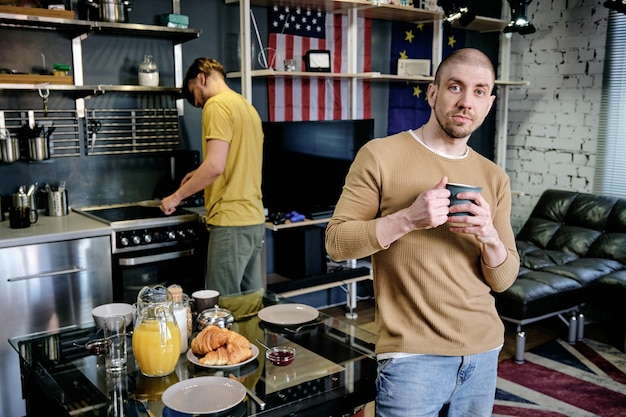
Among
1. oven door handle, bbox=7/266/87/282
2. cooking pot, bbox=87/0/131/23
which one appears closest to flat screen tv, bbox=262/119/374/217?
cooking pot, bbox=87/0/131/23

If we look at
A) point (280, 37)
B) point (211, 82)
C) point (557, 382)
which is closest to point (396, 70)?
point (280, 37)

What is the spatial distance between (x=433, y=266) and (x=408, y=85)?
372 centimetres

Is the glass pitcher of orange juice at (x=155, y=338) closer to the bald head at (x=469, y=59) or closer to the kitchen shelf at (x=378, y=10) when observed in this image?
the bald head at (x=469, y=59)

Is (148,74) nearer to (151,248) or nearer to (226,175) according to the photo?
(226,175)

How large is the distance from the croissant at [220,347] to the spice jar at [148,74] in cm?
229

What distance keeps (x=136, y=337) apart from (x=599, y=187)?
430cm

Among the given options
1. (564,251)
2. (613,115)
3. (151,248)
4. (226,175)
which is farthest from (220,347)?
(613,115)

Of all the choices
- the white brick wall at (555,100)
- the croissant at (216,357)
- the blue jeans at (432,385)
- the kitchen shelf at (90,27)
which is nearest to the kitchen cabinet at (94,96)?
the kitchen shelf at (90,27)

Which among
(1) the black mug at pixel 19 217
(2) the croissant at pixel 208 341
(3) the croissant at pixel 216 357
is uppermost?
(1) the black mug at pixel 19 217

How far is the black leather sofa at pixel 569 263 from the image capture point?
390 cm

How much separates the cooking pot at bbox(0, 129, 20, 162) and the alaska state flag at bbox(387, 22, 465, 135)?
281 cm

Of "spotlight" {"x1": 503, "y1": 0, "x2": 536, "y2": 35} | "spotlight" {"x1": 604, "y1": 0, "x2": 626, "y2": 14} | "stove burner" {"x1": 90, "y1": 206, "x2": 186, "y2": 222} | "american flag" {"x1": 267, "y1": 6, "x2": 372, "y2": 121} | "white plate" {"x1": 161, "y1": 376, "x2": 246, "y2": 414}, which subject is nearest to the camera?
"white plate" {"x1": 161, "y1": 376, "x2": 246, "y2": 414}

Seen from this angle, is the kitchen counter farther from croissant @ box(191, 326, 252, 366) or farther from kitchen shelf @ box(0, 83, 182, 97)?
croissant @ box(191, 326, 252, 366)

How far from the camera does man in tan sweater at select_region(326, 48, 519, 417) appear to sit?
161cm
